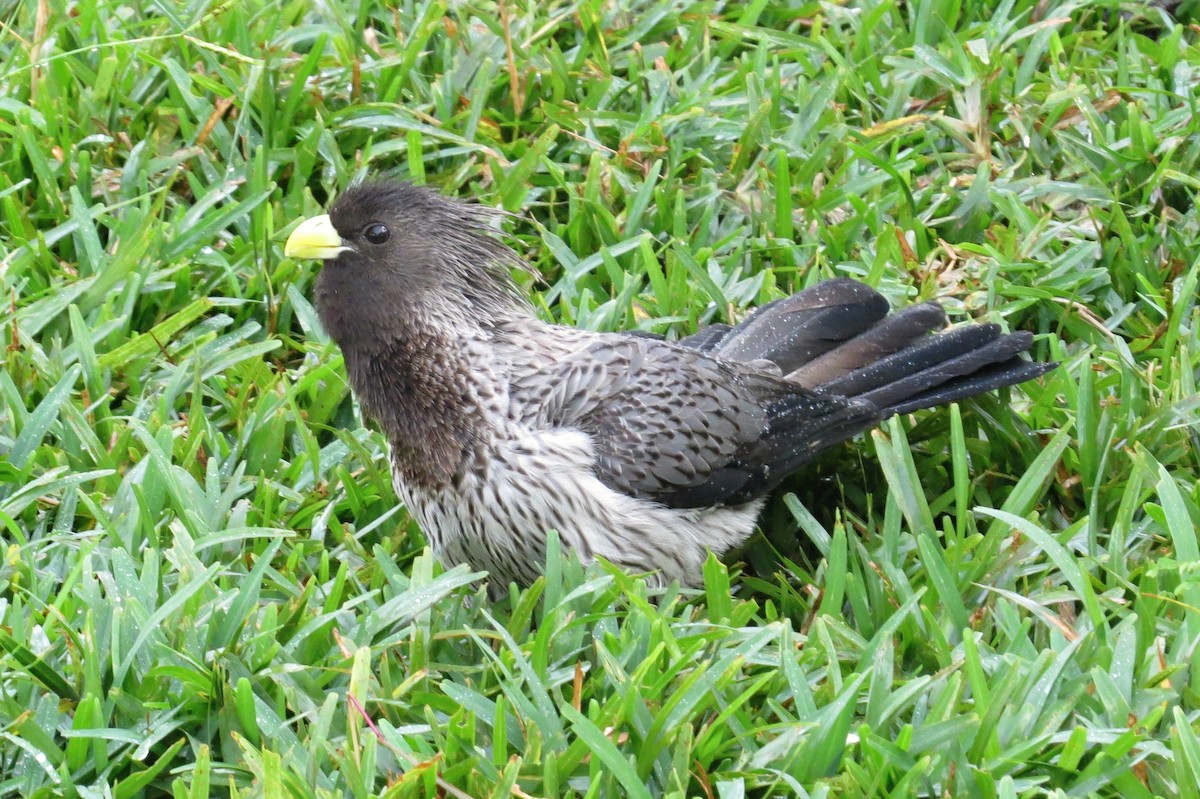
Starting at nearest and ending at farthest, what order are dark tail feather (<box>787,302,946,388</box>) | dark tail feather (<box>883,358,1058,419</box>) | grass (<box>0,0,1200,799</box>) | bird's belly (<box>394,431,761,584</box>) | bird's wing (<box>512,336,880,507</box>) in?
1. grass (<box>0,0,1200,799</box>)
2. bird's belly (<box>394,431,761,584</box>)
3. bird's wing (<box>512,336,880,507</box>)
4. dark tail feather (<box>883,358,1058,419</box>)
5. dark tail feather (<box>787,302,946,388</box>)

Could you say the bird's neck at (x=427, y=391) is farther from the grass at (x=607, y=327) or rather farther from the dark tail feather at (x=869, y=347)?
the dark tail feather at (x=869, y=347)

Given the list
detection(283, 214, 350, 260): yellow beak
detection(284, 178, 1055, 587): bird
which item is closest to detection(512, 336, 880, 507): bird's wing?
detection(284, 178, 1055, 587): bird

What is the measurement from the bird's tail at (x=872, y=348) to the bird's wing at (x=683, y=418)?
149mm

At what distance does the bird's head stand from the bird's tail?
2.39 feet

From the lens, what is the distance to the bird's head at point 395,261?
4.12 meters

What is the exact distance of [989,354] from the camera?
4.34 m

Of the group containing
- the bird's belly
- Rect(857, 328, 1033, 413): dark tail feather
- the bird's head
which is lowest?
the bird's belly

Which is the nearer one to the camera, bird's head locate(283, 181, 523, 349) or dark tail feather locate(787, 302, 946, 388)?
bird's head locate(283, 181, 523, 349)

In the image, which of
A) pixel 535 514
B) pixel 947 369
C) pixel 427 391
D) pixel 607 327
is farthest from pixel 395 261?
pixel 947 369

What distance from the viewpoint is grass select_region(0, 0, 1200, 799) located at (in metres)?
3.30

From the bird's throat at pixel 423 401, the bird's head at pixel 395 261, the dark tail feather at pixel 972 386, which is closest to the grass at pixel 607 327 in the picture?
the dark tail feather at pixel 972 386

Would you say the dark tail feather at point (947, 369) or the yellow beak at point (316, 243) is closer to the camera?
the yellow beak at point (316, 243)

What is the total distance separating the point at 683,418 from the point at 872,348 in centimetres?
70

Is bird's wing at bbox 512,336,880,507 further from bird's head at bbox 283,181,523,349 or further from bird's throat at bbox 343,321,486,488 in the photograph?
bird's head at bbox 283,181,523,349
